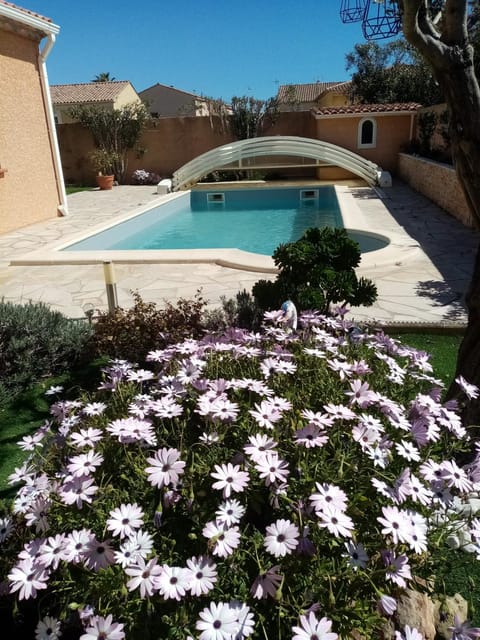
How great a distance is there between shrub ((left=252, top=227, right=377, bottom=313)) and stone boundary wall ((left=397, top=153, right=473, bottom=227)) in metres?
5.06

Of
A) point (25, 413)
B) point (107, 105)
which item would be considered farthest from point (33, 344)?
point (107, 105)

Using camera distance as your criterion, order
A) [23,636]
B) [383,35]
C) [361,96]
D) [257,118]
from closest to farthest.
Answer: [23,636]
[383,35]
[257,118]
[361,96]

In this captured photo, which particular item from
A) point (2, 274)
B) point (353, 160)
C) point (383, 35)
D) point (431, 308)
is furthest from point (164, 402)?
point (353, 160)

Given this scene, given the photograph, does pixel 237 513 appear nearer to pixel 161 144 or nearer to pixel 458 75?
pixel 458 75

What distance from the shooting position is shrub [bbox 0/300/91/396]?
404cm

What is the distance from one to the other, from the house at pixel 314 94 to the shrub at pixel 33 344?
76.3 feet

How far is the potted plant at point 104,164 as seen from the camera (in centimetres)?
1900

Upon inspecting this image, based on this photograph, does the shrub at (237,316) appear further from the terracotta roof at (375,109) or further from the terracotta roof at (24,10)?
the terracotta roof at (375,109)

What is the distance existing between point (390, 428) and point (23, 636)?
5.09ft

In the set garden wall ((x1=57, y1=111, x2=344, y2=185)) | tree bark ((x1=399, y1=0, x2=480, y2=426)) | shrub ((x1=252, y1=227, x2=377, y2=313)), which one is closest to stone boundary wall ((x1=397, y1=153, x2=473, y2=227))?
shrub ((x1=252, y1=227, x2=377, y2=313))

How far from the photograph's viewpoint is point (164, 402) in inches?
66.1

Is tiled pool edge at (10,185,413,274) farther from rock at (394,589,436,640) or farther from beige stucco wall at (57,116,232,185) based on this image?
beige stucco wall at (57,116,232,185)

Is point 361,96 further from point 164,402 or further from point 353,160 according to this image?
point 164,402

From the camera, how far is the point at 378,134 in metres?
18.6
